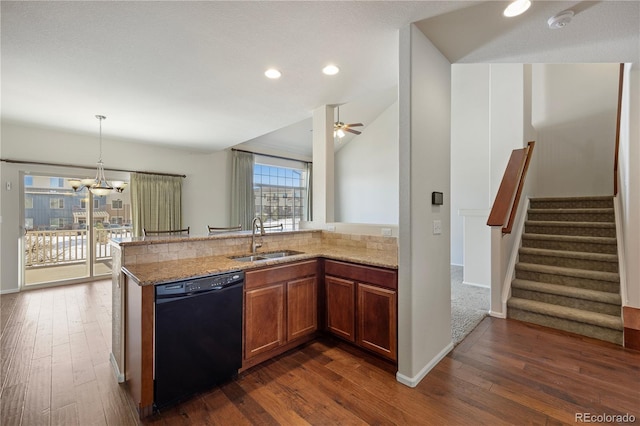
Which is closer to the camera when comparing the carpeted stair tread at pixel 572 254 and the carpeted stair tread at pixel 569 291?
the carpeted stair tread at pixel 569 291

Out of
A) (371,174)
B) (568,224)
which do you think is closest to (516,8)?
(568,224)

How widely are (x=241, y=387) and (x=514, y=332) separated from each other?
2.73m

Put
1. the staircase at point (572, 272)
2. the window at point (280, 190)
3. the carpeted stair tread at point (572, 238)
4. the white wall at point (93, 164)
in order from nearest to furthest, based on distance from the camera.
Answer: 1. the staircase at point (572, 272)
2. the carpeted stair tread at point (572, 238)
3. the white wall at point (93, 164)
4. the window at point (280, 190)

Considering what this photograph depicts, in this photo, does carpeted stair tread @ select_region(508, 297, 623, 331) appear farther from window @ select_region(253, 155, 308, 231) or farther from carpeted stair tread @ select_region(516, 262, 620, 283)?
window @ select_region(253, 155, 308, 231)

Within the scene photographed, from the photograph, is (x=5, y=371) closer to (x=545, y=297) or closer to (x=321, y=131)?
(x=321, y=131)

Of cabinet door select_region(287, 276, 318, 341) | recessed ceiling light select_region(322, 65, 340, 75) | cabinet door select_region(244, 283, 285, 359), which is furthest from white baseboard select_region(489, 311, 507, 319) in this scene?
recessed ceiling light select_region(322, 65, 340, 75)

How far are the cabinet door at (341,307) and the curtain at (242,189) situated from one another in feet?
14.4

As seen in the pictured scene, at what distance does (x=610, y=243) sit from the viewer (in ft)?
10.9

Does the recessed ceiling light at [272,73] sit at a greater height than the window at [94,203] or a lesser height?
greater

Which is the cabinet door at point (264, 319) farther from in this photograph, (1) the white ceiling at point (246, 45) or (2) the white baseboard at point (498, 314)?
(2) the white baseboard at point (498, 314)

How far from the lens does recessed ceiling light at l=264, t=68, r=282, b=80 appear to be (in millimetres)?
2705

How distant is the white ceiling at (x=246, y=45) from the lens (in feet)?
6.07

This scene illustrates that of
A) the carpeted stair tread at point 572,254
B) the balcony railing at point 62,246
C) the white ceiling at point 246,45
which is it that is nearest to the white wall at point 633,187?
the white ceiling at point 246,45

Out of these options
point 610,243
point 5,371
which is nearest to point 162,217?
point 5,371
